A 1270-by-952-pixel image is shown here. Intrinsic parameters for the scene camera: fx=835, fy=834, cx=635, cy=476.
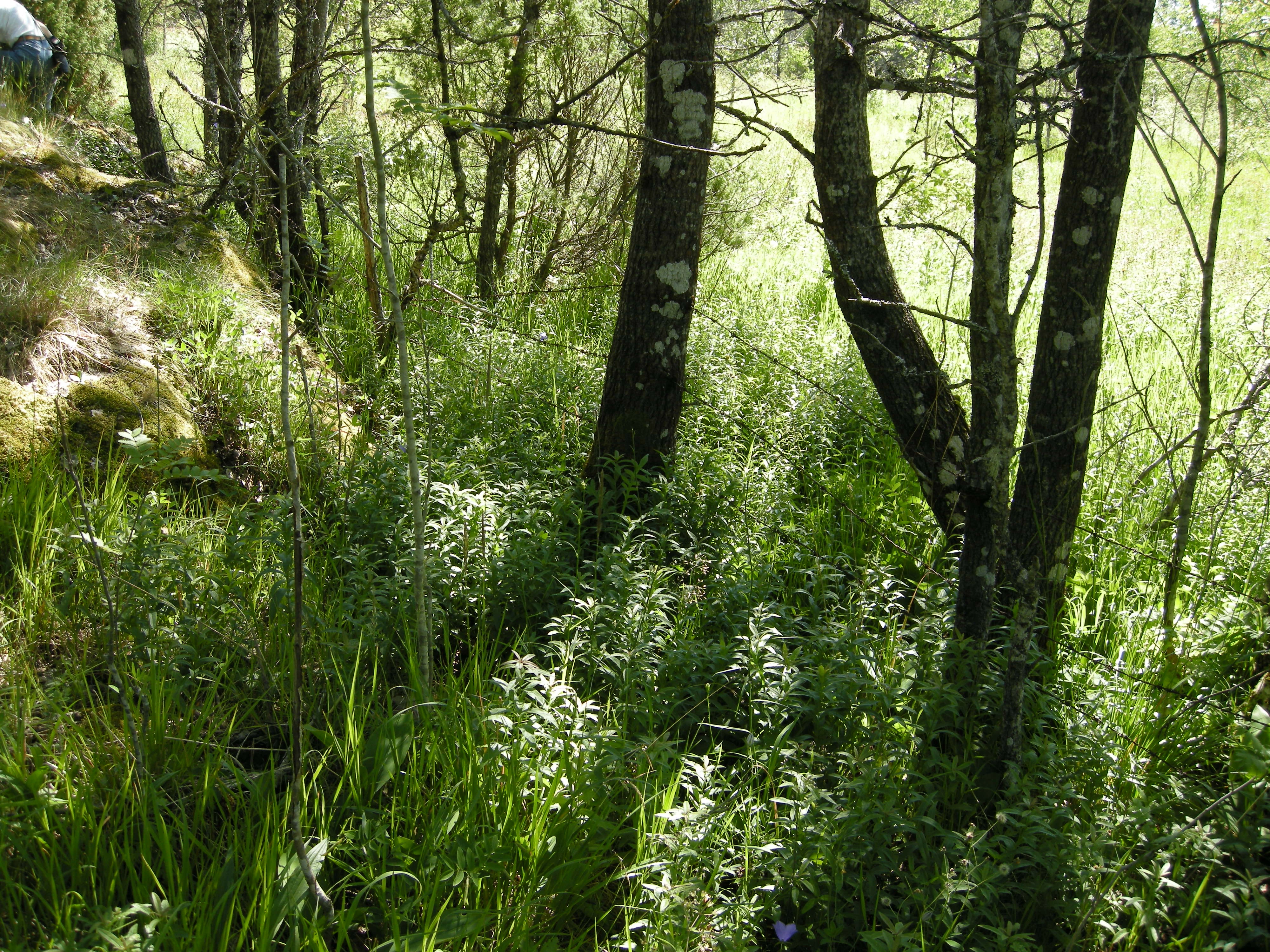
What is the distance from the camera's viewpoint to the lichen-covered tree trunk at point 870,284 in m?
3.47

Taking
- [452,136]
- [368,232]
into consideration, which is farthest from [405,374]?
[452,136]

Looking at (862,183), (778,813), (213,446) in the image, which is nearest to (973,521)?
(778,813)

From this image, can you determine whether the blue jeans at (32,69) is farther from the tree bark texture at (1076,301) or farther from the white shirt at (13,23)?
the tree bark texture at (1076,301)

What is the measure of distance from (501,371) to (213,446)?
1.72 m

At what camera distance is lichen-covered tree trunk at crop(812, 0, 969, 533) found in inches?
136

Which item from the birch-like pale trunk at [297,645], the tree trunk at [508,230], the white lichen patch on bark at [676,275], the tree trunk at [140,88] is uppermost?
the tree trunk at [140,88]

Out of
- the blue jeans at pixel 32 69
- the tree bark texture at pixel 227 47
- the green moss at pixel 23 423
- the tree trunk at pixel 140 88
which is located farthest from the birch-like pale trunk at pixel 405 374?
the blue jeans at pixel 32 69

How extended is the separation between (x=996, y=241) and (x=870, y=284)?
1.40 meters

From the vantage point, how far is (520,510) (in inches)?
138

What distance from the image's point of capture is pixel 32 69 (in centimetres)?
729

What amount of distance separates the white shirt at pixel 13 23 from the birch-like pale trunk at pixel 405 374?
7342 mm

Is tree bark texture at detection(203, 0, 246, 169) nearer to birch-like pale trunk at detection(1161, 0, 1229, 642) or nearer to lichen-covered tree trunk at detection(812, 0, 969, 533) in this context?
lichen-covered tree trunk at detection(812, 0, 969, 533)

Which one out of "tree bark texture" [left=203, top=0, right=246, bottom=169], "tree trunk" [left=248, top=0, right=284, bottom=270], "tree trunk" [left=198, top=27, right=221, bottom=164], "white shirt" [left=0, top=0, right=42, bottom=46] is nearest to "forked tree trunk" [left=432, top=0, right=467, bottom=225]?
"tree trunk" [left=248, top=0, right=284, bottom=270]

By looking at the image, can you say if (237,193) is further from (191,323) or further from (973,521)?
(973,521)
